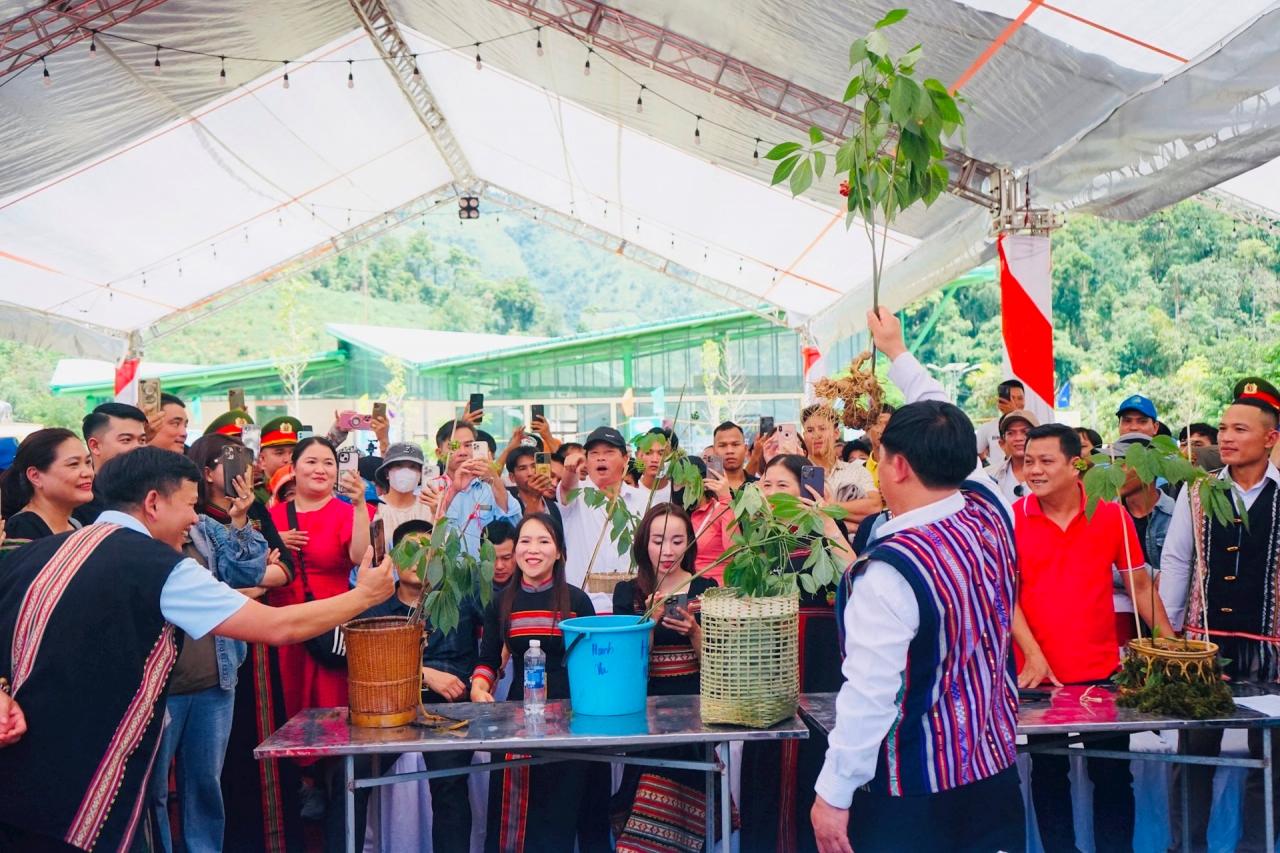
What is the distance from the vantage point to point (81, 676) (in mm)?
2135

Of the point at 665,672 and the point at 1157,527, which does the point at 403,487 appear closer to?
the point at 665,672

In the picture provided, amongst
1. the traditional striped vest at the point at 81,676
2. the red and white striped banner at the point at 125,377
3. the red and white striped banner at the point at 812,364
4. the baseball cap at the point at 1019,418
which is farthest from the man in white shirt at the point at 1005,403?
the red and white striped banner at the point at 125,377

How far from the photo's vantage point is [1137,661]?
3047mm

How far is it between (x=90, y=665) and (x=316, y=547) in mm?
1799

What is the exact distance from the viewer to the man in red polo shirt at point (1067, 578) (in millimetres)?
3285

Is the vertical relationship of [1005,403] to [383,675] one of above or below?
above

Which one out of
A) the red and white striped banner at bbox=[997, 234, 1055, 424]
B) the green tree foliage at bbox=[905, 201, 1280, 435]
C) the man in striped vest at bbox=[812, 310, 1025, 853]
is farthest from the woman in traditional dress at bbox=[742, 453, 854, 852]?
the green tree foliage at bbox=[905, 201, 1280, 435]

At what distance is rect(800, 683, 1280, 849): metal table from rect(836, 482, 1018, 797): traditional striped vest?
2.11 feet

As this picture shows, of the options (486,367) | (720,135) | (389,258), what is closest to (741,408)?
(486,367)

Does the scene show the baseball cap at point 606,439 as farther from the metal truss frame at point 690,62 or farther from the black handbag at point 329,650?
the metal truss frame at point 690,62

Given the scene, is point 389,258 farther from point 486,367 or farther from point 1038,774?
point 1038,774

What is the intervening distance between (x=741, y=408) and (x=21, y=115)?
58.3 feet

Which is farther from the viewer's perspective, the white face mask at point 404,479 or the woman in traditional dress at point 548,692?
the white face mask at point 404,479

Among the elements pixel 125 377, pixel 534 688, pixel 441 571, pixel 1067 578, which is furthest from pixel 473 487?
pixel 125 377
